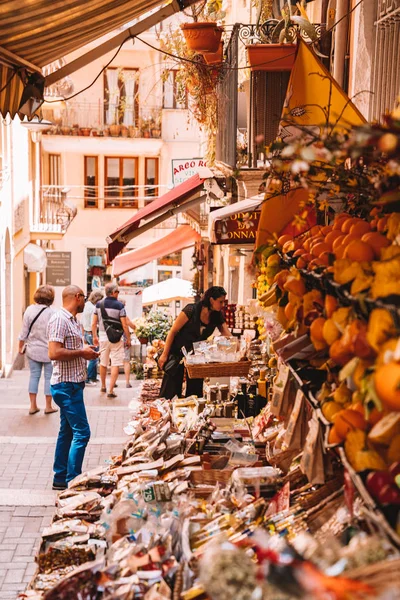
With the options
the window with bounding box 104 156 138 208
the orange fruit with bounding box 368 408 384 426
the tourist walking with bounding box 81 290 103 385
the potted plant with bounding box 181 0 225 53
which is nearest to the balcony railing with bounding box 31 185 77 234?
the window with bounding box 104 156 138 208

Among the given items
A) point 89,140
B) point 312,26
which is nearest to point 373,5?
point 312,26

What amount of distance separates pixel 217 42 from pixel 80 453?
5.03 meters

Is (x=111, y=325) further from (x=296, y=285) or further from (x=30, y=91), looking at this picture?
(x=296, y=285)

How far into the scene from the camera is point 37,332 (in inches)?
437

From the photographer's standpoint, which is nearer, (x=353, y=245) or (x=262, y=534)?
(x=262, y=534)

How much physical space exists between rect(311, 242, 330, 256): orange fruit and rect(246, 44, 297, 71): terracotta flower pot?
14.0ft

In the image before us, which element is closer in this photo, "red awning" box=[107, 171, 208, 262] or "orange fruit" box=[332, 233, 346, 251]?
"orange fruit" box=[332, 233, 346, 251]

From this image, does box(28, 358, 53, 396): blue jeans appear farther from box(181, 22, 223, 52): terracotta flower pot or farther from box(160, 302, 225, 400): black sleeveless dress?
box(181, 22, 223, 52): terracotta flower pot

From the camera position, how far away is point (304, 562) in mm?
2119

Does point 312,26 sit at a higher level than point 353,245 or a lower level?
higher

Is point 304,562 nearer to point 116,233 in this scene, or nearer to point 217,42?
point 217,42

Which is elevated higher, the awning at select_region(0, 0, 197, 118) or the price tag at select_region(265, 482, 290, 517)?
the awning at select_region(0, 0, 197, 118)

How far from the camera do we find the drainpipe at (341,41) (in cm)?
703

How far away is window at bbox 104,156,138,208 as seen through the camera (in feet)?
102
